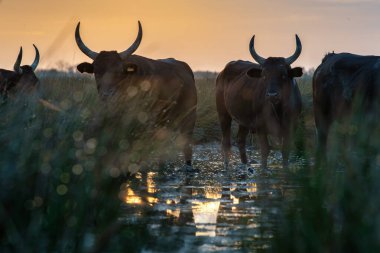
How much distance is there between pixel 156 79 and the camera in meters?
12.3

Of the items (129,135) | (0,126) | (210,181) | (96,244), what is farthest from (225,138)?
(96,244)

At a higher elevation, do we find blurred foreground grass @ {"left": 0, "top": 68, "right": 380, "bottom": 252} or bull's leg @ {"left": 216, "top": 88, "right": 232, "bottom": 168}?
bull's leg @ {"left": 216, "top": 88, "right": 232, "bottom": 168}

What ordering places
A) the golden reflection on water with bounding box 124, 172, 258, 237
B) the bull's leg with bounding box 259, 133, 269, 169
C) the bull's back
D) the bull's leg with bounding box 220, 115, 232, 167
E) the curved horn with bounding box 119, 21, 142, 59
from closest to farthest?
the golden reflection on water with bounding box 124, 172, 258, 237 → the bull's back → the bull's leg with bounding box 259, 133, 269, 169 → the curved horn with bounding box 119, 21, 142, 59 → the bull's leg with bounding box 220, 115, 232, 167

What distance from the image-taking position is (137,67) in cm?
1181

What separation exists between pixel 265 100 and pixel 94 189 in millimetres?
7020

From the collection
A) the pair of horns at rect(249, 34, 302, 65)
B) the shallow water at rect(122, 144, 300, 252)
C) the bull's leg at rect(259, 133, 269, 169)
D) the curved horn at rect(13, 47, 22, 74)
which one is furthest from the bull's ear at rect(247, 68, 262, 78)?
the curved horn at rect(13, 47, 22, 74)

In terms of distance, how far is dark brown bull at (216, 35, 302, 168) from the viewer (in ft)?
39.4

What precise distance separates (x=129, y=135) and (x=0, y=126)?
67.0 inches

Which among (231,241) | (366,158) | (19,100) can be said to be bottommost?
(231,241)

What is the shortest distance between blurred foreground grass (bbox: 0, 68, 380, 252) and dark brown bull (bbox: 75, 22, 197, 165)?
3.77m

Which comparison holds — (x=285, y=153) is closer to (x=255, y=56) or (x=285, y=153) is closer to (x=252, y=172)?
(x=252, y=172)

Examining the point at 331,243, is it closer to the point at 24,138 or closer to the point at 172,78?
the point at 24,138

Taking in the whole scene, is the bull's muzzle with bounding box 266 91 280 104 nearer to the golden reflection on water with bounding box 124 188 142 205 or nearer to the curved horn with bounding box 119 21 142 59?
the curved horn with bounding box 119 21 142 59

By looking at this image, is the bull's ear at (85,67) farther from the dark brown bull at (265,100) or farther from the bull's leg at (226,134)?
the bull's leg at (226,134)
